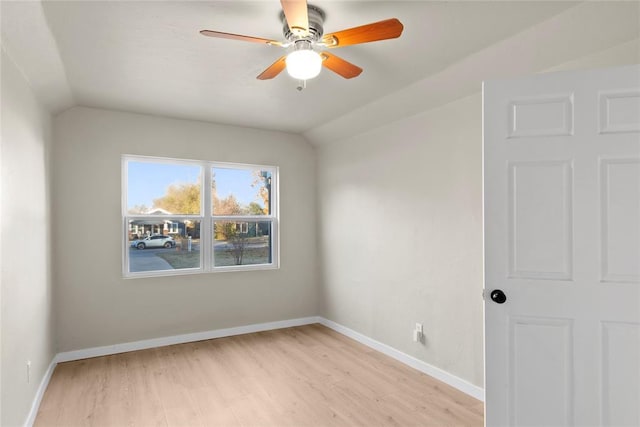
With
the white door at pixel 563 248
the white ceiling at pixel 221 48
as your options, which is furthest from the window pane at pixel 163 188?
the white door at pixel 563 248

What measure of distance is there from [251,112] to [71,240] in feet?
7.16

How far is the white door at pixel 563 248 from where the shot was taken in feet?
5.66

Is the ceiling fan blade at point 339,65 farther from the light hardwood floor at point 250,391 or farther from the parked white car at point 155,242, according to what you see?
the parked white car at point 155,242

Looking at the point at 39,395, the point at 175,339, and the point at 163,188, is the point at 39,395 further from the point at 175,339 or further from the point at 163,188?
the point at 163,188

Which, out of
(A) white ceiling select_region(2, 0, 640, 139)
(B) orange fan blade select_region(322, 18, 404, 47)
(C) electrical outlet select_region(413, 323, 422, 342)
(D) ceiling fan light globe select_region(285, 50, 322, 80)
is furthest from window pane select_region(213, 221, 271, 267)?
(B) orange fan blade select_region(322, 18, 404, 47)

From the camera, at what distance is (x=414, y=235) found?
3.48 m

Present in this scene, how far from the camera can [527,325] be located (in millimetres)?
1875

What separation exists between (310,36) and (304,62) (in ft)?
0.59

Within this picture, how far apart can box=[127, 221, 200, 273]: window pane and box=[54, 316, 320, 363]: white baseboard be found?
762 mm

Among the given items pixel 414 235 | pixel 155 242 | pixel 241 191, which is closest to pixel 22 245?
pixel 155 242

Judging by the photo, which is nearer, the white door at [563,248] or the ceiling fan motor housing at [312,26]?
the white door at [563,248]

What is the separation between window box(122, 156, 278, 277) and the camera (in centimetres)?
402

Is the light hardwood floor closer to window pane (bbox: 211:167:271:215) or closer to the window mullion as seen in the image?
the window mullion

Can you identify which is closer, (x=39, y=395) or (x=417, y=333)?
(x=39, y=395)
